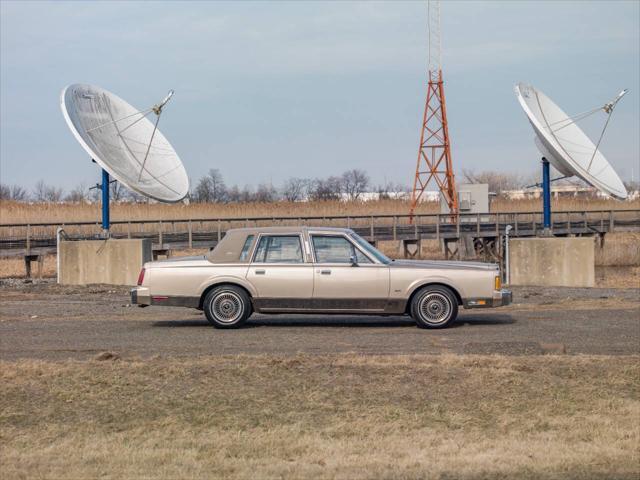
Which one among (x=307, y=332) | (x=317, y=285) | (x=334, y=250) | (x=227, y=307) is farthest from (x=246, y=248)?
(x=307, y=332)

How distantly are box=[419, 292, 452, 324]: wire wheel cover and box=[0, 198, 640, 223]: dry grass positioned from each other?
33195 mm

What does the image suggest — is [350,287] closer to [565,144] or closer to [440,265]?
[440,265]

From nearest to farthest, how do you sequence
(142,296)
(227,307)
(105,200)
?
1. (227,307)
2. (142,296)
3. (105,200)

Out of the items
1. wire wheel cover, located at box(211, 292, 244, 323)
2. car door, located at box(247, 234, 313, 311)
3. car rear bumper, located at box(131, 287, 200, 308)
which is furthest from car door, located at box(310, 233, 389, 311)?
car rear bumper, located at box(131, 287, 200, 308)

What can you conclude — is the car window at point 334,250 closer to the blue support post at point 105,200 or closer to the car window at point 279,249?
the car window at point 279,249

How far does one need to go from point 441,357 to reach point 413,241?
33994 millimetres

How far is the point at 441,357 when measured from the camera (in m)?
10.9

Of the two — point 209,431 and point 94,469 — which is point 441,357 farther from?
point 94,469

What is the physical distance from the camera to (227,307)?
1447cm

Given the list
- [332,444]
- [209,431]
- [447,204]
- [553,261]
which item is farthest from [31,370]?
[447,204]

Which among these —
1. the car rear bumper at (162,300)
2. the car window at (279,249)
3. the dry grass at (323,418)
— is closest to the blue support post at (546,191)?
the car window at (279,249)

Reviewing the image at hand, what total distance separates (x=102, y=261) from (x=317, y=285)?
47.5 ft

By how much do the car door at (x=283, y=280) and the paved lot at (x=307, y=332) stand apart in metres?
0.42

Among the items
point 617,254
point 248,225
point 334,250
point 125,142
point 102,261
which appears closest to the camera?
point 334,250
